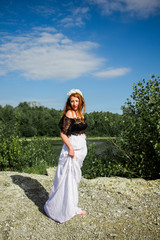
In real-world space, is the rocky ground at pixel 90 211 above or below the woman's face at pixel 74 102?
below

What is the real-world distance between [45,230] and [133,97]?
5.44 m

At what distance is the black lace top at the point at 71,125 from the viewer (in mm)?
4660

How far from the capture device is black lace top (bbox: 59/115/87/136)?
4.66m

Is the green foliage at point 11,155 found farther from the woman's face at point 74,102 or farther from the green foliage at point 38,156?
the woman's face at point 74,102

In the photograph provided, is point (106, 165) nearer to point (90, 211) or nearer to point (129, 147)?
point (129, 147)

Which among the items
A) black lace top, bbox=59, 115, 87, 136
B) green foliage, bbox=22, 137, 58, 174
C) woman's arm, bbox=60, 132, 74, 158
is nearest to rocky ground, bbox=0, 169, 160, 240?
woman's arm, bbox=60, 132, 74, 158

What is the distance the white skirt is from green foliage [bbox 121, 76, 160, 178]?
3.38 m

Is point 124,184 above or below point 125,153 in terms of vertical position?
below

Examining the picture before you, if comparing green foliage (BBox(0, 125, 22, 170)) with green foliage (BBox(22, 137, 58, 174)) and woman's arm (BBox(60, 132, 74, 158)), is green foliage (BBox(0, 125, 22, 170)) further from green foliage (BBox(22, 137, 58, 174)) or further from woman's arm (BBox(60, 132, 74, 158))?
woman's arm (BBox(60, 132, 74, 158))

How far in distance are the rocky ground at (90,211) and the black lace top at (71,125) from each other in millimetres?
1821

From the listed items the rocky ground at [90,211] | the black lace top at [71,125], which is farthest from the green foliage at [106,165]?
the black lace top at [71,125]

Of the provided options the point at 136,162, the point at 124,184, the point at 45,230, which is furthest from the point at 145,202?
the point at 45,230

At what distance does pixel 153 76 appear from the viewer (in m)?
7.94

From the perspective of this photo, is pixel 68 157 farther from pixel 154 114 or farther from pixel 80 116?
pixel 154 114
